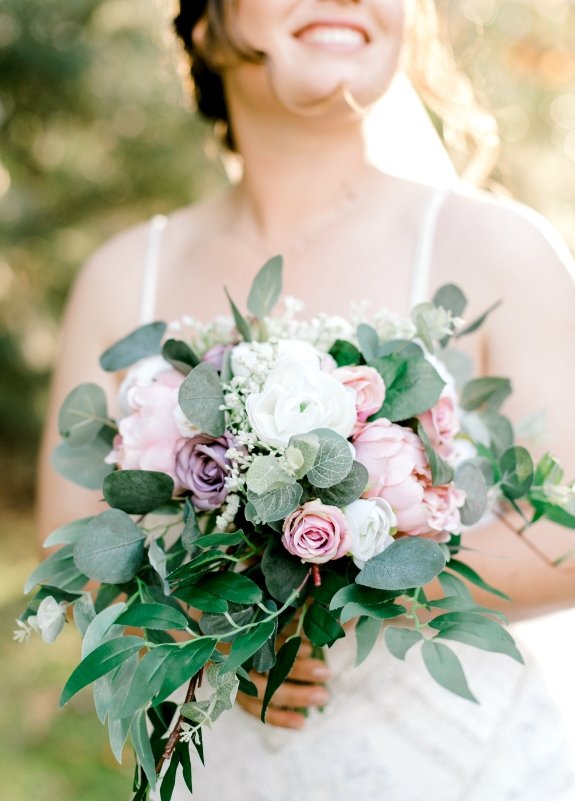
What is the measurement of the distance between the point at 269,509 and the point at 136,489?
0.75ft

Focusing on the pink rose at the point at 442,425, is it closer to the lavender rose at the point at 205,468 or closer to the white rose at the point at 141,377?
the lavender rose at the point at 205,468

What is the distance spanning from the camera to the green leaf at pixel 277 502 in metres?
1.16

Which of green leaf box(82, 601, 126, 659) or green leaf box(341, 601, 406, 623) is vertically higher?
green leaf box(341, 601, 406, 623)

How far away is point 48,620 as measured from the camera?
121 cm

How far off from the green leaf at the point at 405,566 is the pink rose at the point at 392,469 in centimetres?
7

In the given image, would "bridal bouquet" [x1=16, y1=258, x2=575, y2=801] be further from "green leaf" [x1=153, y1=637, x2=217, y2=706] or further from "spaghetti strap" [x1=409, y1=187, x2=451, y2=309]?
"spaghetti strap" [x1=409, y1=187, x2=451, y2=309]

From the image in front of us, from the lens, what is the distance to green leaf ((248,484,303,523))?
1.16m

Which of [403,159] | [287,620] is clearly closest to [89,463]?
[287,620]

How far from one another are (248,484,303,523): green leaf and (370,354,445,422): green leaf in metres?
0.21

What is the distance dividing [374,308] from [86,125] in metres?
3.42

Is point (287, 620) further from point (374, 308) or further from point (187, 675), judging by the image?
point (374, 308)

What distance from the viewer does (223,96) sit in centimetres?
235

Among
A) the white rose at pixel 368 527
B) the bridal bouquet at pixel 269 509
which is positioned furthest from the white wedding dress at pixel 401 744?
the white rose at pixel 368 527

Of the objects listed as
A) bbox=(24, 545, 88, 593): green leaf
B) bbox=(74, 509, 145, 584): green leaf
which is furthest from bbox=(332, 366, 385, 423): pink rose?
bbox=(24, 545, 88, 593): green leaf
